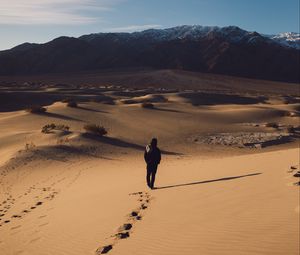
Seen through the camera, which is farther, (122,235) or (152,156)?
(152,156)

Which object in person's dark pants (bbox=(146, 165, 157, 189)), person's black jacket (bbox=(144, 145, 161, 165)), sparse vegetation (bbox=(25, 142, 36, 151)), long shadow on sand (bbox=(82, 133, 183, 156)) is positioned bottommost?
long shadow on sand (bbox=(82, 133, 183, 156))

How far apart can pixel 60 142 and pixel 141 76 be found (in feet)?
222

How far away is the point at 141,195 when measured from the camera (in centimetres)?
988

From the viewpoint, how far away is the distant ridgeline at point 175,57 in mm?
102875

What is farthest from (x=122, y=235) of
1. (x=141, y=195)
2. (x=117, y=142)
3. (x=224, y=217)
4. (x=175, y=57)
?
(x=175, y=57)

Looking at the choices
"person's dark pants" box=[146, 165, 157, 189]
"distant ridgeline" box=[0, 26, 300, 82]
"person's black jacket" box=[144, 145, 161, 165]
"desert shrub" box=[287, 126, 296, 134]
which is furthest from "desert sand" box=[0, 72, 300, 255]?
"distant ridgeline" box=[0, 26, 300, 82]

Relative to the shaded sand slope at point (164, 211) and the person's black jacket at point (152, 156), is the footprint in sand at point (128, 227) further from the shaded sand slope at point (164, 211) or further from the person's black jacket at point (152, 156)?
the person's black jacket at point (152, 156)

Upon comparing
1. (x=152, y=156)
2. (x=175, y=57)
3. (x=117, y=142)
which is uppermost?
(x=175, y=57)

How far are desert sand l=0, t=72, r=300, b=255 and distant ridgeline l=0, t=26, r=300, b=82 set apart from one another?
80.6 metres

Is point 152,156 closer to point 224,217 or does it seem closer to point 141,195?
point 141,195

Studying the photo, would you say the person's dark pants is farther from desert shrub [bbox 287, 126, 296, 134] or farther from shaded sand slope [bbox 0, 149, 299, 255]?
desert shrub [bbox 287, 126, 296, 134]

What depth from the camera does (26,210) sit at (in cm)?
933

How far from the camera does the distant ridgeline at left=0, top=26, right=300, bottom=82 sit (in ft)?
338

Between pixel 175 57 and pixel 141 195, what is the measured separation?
101 metres
